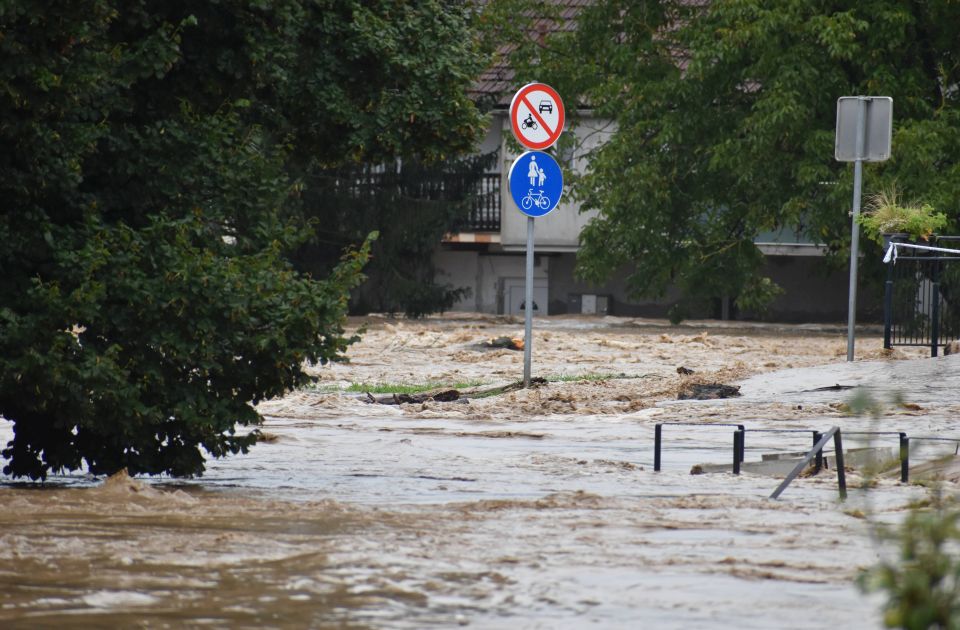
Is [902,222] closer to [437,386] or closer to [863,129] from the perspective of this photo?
[863,129]

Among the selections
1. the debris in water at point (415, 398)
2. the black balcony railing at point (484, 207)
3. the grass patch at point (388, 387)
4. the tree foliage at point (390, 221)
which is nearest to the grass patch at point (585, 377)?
the grass patch at point (388, 387)

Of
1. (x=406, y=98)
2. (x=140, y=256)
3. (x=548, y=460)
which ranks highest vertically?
(x=406, y=98)

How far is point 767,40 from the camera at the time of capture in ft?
100

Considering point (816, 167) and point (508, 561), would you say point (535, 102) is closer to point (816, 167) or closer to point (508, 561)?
point (508, 561)

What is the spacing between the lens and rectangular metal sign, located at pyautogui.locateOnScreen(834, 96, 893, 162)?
1934 cm

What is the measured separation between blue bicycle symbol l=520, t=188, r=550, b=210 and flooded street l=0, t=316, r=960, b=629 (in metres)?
1.97

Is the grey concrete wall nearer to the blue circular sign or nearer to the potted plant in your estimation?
the potted plant

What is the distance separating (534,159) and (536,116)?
408mm

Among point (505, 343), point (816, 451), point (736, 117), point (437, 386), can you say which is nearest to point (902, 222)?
point (437, 386)

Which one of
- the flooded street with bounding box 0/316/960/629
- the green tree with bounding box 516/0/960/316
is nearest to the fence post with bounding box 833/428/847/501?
the flooded street with bounding box 0/316/960/629

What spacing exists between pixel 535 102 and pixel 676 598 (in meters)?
11.1

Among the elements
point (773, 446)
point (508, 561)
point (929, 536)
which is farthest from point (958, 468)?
point (929, 536)

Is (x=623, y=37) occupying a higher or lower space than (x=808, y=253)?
higher

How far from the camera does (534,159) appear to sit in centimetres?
1661
